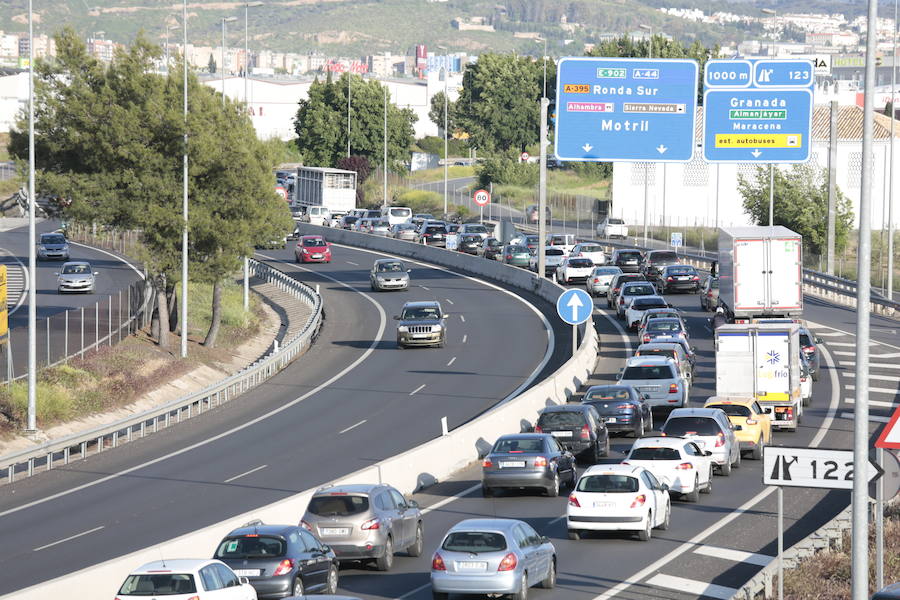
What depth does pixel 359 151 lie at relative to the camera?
455ft

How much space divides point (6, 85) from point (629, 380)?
494 ft

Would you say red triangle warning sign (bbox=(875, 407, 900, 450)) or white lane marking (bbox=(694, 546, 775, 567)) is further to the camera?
white lane marking (bbox=(694, 546, 775, 567))

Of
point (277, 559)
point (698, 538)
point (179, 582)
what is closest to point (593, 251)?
point (698, 538)

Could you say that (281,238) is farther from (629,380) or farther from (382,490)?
(382,490)

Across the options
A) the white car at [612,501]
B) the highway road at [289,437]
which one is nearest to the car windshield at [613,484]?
the white car at [612,501]

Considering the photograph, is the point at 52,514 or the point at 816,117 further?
the point at 816,117

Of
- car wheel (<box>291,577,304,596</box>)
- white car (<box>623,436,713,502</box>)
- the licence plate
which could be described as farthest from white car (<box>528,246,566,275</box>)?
the licence plate

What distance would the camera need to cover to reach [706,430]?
29688 mm

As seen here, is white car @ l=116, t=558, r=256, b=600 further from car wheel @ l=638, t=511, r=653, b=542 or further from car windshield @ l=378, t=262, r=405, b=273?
car windshield @ l=378, t=262, r=405, b=273

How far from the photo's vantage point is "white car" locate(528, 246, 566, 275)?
72.5m

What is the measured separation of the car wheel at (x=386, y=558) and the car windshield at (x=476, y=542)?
240 centimetres

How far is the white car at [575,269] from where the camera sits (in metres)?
67.1

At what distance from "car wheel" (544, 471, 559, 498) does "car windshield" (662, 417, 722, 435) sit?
3230 mm

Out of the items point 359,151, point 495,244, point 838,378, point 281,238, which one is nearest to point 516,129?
point 359,151
